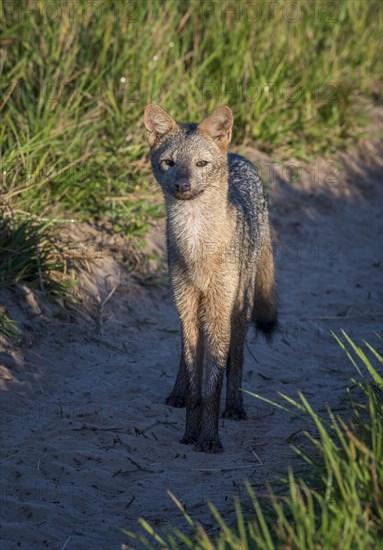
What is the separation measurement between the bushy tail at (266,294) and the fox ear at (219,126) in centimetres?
115

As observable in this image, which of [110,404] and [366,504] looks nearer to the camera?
[366,504]

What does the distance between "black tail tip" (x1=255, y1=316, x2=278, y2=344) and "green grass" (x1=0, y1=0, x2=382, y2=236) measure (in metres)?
1.77

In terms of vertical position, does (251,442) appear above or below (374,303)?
below

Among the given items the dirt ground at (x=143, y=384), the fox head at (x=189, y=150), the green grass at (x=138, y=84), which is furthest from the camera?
the green grass at (x=138, y=84)

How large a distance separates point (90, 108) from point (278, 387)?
10.5 ft

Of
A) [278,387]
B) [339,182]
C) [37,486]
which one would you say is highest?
[339,182]

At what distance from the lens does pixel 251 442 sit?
5129mm

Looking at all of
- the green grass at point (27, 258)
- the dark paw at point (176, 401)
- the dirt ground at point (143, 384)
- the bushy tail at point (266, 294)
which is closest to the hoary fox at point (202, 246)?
the dirt ground at point (143, 384)

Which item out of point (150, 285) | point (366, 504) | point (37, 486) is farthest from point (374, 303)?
point (366, 504)

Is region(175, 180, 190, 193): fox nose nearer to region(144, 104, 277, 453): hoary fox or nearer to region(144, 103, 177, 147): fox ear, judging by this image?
region(144, 104, 277, 453): hoary fox

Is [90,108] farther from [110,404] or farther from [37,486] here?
[37,486]

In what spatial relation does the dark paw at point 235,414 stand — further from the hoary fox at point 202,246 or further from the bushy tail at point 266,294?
the bushy tail at point 266,294

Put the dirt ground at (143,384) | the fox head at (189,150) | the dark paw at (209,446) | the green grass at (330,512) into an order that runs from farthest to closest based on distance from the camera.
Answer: the dark paw at (209,446) < the fox head at (189,150) < the dirt ground at (143,384) < the green grass at (330,512)

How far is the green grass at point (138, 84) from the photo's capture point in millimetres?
7371
